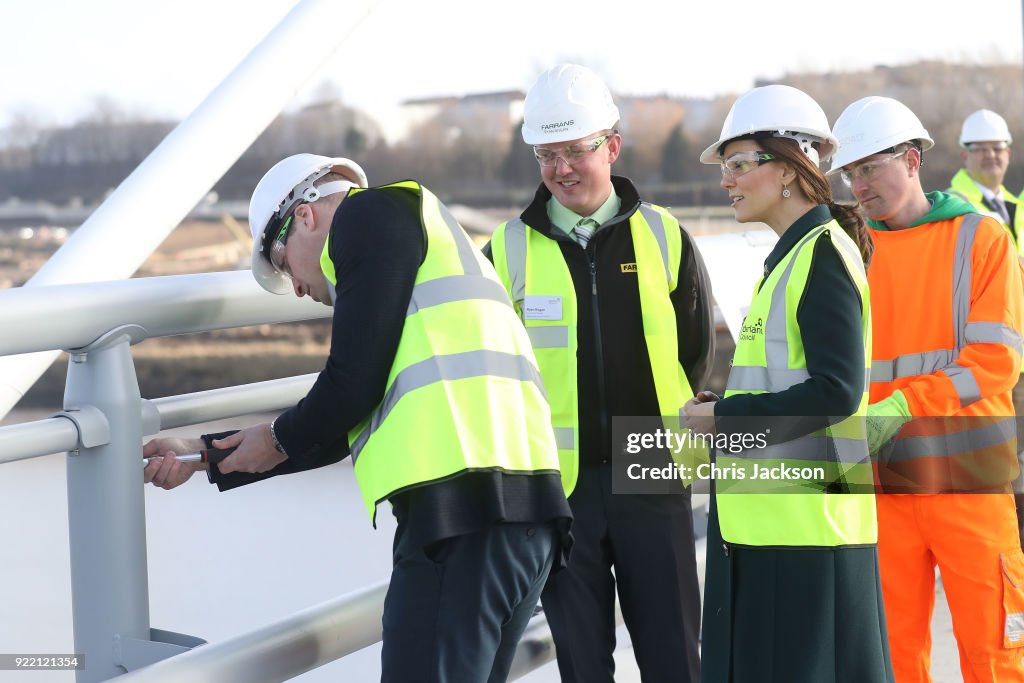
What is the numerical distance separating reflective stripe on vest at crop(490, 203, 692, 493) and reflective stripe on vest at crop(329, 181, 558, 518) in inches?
28.7

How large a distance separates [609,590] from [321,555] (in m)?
3.89

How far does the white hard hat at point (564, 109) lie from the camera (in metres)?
2.71

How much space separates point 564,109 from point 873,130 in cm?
85

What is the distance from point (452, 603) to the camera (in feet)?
5.83

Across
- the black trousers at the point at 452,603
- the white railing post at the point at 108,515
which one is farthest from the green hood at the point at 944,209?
the white railing post at the point at 108,515

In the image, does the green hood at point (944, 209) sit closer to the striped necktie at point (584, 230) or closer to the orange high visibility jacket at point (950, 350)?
the orange high visibility jacket at point (950, 350)

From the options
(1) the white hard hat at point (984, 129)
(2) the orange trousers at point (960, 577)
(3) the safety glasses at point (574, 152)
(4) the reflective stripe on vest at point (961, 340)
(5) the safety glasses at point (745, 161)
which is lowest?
(2) the orange trousers at point (960, 577)

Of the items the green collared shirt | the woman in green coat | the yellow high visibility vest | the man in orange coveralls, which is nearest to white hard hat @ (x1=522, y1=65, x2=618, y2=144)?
the green collared shirt

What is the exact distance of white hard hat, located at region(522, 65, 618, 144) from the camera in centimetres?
271

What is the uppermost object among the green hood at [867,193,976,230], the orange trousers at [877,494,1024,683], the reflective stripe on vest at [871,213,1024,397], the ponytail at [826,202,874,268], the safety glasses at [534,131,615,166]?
the safety glasses at [534,131,615,166]

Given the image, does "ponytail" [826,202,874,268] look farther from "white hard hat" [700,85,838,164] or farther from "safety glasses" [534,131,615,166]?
"safety glasses" [534,131,615,166]

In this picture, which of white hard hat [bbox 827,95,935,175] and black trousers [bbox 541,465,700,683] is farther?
white hard hat [bbox 827,95,935,175]

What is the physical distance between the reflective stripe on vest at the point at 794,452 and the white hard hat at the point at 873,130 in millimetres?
724

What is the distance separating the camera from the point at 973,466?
2.90 meters
